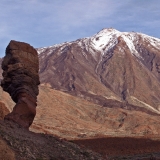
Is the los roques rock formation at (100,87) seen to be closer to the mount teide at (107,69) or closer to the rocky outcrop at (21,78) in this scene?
the mount teide at (107,69)

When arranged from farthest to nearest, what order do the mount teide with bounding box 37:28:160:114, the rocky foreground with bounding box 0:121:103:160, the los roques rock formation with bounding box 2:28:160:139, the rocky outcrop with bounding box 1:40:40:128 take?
1. the mount teide with bounding box 37:28:160:114
2. the los roques rock formation with bounding box 2:28:160:139
3. the rocky outcrop with bounding box 1:40:40:128
4. the rocky foreground with bounding box 0:121:103:160

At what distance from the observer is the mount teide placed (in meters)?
134

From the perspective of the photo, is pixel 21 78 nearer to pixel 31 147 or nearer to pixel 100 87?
pixel 31 147

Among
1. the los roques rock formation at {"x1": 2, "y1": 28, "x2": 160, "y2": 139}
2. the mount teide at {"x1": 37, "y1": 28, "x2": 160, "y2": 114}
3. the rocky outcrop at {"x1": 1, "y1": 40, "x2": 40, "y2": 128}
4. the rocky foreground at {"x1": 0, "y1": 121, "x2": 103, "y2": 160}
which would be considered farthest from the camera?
the mount teide at {"x1": 37, "y1": 28, "x2": 160, "y2": 114}

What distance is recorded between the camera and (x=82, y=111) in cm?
6153

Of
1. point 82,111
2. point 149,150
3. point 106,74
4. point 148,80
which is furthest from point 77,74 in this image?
point 149,150

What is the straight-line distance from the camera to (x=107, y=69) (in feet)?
525

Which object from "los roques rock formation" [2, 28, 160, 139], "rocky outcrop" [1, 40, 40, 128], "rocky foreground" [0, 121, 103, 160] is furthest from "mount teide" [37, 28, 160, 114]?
"rocky foreground" [0, 121, 103, 160]

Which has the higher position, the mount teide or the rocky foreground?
the mount teide

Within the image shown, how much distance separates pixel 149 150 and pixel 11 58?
16.4 meters

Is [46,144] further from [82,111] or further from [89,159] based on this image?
[82,111]

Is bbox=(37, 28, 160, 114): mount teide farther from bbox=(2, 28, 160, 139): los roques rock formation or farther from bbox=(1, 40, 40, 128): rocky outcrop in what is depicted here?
bbox=(1, 40, 40, 128): rocky outcrop

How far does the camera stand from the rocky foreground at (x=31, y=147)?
1248cm

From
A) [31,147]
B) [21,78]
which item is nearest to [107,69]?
[21,78]
